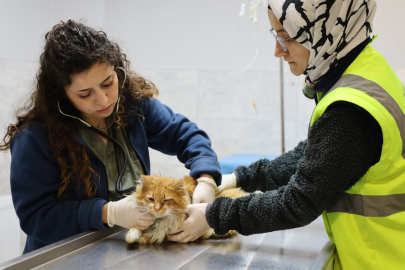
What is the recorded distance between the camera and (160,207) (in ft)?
3.91

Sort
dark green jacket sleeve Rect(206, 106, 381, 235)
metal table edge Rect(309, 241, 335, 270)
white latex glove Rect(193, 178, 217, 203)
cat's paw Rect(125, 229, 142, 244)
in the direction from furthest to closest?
white latex glove Rect(193, 178, 217, 203)
cat's paw Rect(125, 229, 142, 244)
metal table edge Rect(309, 241, 335, 270)
dark green jacket sleeve Rect(206, 106, 381, 235)

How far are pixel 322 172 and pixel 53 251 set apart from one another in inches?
32.9

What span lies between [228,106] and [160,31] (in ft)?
3.51

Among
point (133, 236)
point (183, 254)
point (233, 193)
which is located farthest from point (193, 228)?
point (233, 193)

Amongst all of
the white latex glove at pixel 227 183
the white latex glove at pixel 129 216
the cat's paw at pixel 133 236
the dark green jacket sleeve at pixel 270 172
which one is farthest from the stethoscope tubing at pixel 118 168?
the dark green jacket sleeve at pixel 270 172

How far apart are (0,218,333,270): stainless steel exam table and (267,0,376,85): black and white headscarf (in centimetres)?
59

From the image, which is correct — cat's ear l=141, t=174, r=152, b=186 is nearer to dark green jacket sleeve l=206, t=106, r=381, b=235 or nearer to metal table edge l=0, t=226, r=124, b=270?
metal table edge l=0, t=226, r=124, b=270

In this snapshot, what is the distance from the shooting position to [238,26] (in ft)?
11.0

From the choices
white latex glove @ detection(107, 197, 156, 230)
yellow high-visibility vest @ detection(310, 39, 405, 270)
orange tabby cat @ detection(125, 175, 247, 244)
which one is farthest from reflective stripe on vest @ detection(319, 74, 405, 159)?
white latex glove @ detection(107, 197, 156, 230)

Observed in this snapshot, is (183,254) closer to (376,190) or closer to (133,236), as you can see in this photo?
(133,236)

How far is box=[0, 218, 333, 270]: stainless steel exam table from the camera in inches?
39.4

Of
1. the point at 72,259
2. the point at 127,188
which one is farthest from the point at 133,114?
the point at 72,259

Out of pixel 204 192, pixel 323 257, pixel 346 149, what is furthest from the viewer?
pixel 204 192

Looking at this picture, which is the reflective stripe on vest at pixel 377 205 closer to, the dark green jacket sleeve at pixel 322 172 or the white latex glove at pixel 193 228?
the dark green jacket sleeve at pixel 322 172
